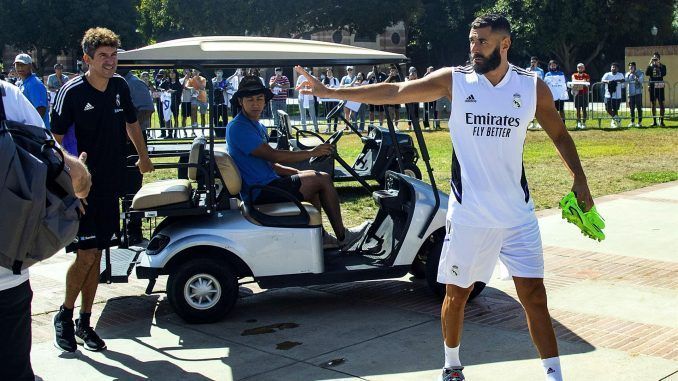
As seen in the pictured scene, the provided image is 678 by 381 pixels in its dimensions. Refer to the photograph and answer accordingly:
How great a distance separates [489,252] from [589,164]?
10.5 meters

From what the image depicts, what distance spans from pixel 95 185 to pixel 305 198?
162 centimetres

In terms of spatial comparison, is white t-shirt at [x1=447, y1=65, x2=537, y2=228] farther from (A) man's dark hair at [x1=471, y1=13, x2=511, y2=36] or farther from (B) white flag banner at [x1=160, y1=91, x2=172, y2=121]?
(B) white flag banner at [x1=160, y1=91, x2=172, y2=121]

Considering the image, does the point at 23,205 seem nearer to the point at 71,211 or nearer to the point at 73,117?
the point at 71,211

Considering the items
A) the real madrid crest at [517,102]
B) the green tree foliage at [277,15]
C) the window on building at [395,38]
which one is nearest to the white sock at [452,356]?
the real madrid crest at [517,102]

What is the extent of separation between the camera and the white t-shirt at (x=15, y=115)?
9.87 feet

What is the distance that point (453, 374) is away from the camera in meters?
4.51

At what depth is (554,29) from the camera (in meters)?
41.6

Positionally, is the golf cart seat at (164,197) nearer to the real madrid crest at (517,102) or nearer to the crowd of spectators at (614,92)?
the real madrid crest at (517,102)

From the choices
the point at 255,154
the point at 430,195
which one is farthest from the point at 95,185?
the point at 430,195

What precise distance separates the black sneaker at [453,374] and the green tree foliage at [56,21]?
4818 centimetres

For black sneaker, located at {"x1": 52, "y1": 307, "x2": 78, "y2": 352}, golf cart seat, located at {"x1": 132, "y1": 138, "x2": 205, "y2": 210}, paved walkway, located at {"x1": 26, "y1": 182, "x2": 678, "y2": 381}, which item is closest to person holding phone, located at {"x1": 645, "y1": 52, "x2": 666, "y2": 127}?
paved walkway, located at {"x1": 26, "y1": 182, "x2": 678, "y2": 381}

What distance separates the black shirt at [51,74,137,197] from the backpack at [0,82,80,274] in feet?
8.06

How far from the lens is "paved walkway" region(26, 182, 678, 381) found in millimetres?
4988

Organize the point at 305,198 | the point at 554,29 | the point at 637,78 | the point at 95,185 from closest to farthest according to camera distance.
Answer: the point at 95,185 → the point at 305,198 → the point at 637,78 → the point at 554,29
